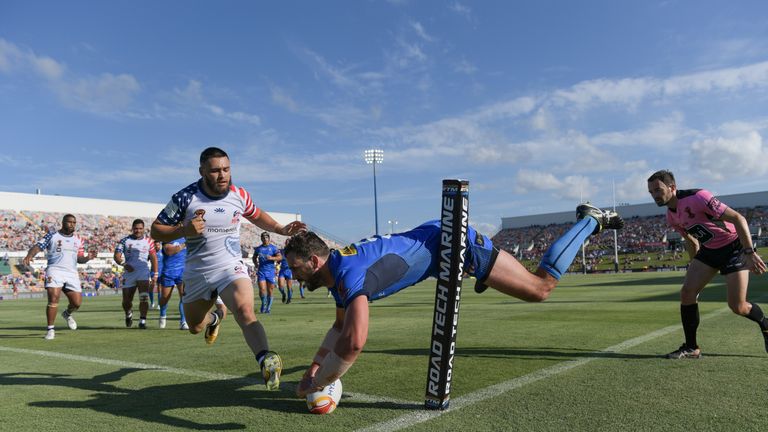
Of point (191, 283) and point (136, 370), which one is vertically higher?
point (191, 283)

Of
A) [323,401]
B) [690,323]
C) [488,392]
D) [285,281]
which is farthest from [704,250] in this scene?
[285,281]

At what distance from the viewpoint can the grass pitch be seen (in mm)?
3867

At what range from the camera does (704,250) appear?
6.42 meters

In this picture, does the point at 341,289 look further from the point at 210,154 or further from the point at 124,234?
the point at 124,234

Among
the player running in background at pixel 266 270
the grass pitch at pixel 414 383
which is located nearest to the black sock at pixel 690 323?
the grass pitch at pixel 414 383

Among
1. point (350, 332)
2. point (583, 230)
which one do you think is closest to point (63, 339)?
point (350, 332)

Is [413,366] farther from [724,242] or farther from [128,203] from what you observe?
[128,203]

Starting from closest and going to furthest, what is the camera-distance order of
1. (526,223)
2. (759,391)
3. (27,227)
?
(759,391) < (27,227) < (526,223)

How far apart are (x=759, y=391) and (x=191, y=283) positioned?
5304 mm

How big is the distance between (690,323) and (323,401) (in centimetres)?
455

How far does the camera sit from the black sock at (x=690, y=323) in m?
6.14

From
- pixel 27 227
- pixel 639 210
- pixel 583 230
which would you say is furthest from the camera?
pixel 639 210

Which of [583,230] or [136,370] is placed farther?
[136,370]

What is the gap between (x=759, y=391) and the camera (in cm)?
443
